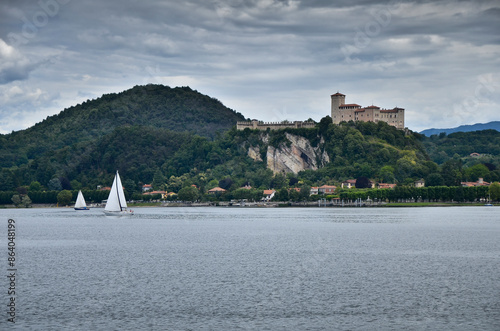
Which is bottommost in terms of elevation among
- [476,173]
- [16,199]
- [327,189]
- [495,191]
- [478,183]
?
[16,199]

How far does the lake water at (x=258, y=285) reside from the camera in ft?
96.7

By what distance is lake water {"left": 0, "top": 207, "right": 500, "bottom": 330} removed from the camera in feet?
96.7

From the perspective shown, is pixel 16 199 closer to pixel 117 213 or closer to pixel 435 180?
pixel 117 213

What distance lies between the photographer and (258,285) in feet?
126

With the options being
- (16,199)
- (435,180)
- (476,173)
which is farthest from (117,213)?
(476,173)

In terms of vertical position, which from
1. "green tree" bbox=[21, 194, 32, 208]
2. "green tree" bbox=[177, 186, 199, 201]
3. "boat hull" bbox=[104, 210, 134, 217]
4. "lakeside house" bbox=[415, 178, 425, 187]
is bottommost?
"boat hull" bbox=[104, 210, 134, 217]

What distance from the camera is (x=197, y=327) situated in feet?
92.9

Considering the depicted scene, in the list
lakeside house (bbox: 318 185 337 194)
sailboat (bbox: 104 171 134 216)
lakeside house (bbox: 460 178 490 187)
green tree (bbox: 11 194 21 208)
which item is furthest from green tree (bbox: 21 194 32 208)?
lakeside house (bbox: 460 178 490 187)

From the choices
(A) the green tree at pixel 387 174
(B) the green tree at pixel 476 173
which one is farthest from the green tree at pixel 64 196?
(B) the green tree at pixel 476 173

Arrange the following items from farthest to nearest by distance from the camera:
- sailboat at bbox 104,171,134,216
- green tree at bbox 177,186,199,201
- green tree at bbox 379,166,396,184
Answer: green tree at bbox 177,186,199,201
green tree at bbox 379,166,396,184
sailboat at bbox 104,171,134,216

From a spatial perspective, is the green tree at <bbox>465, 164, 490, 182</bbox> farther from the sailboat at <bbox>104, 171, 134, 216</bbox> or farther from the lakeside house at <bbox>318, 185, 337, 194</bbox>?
the sailboat at <bbox>104, 171, 134, 216</bbox>

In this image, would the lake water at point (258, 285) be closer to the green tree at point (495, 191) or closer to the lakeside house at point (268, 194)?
the green tree at point (495, 191)

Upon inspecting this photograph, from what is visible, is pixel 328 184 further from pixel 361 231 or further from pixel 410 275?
pixel 410 275

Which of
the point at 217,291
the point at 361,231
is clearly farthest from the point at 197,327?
the point at 361,231
